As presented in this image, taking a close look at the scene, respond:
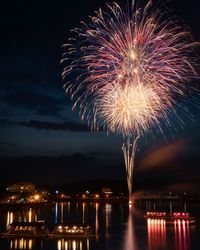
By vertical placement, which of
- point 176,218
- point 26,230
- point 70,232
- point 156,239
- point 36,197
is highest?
point 36,197

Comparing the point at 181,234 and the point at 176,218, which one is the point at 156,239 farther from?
the point at 176,218

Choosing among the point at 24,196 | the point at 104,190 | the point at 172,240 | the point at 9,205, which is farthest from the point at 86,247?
the point at 104,190

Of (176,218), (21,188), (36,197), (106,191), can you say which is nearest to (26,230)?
(176,218)

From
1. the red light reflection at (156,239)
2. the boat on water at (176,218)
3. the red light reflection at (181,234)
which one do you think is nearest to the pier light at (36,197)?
the boat on water at (176,218)

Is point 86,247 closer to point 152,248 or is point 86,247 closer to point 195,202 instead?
point 152,248

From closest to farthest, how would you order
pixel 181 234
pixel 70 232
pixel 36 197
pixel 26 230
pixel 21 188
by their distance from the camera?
pixel 70 232 < pixel 26 230 < pixel 181 234 < pixel 36 197 < pixel 21 188

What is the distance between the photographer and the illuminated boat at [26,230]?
107ft

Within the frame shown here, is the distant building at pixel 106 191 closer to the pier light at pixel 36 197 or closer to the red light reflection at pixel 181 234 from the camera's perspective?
the pier light at pixel 36 197

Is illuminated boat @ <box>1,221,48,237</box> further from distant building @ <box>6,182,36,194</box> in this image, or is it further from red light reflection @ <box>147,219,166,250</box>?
distant building @ <box>6,182,36,194</box>

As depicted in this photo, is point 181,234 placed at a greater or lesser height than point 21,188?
lesser

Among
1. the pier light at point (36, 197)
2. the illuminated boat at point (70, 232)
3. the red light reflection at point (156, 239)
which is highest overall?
the pier light at point (36, 197)

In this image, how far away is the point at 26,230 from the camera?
33.0m

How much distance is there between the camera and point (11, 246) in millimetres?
29141

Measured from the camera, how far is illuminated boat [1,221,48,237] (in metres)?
32.7
